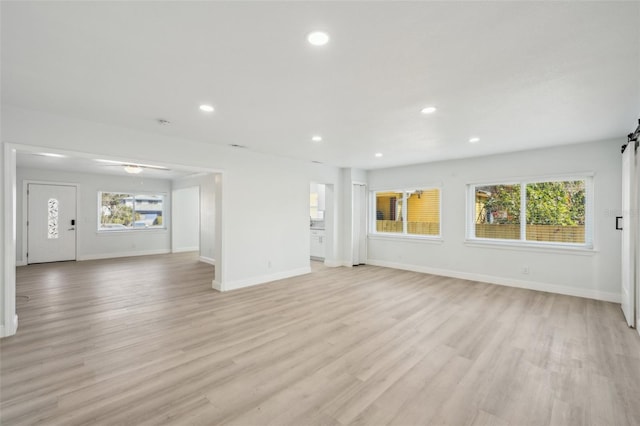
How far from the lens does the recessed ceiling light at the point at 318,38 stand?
185 cm

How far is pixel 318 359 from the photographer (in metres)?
2.69

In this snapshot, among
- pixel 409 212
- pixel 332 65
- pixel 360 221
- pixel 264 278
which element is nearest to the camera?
pixel 332 65

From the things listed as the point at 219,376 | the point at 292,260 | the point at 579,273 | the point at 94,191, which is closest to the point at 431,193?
the point at 579,273

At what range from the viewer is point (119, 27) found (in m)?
1.80

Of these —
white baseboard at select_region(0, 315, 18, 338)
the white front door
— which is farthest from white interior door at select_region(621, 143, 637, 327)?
the white front door

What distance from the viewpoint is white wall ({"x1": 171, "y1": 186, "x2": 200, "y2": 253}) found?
9851 mm

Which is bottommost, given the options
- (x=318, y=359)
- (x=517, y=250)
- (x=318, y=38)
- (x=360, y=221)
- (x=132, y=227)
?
(x=318, y=359)

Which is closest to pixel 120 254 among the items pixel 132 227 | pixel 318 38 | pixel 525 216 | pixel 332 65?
pixel 132 227

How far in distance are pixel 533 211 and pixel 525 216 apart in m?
Result: 0.15

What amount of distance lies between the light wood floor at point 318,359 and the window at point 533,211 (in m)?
1.13

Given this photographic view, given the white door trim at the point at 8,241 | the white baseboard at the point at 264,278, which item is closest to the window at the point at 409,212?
the white baseboard at the point at 264,278

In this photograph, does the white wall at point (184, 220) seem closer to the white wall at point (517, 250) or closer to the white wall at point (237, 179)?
the white wall at point (237, 179)

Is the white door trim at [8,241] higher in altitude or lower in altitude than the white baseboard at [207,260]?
higher

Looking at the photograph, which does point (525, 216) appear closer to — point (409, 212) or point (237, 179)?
point (409, 212)
